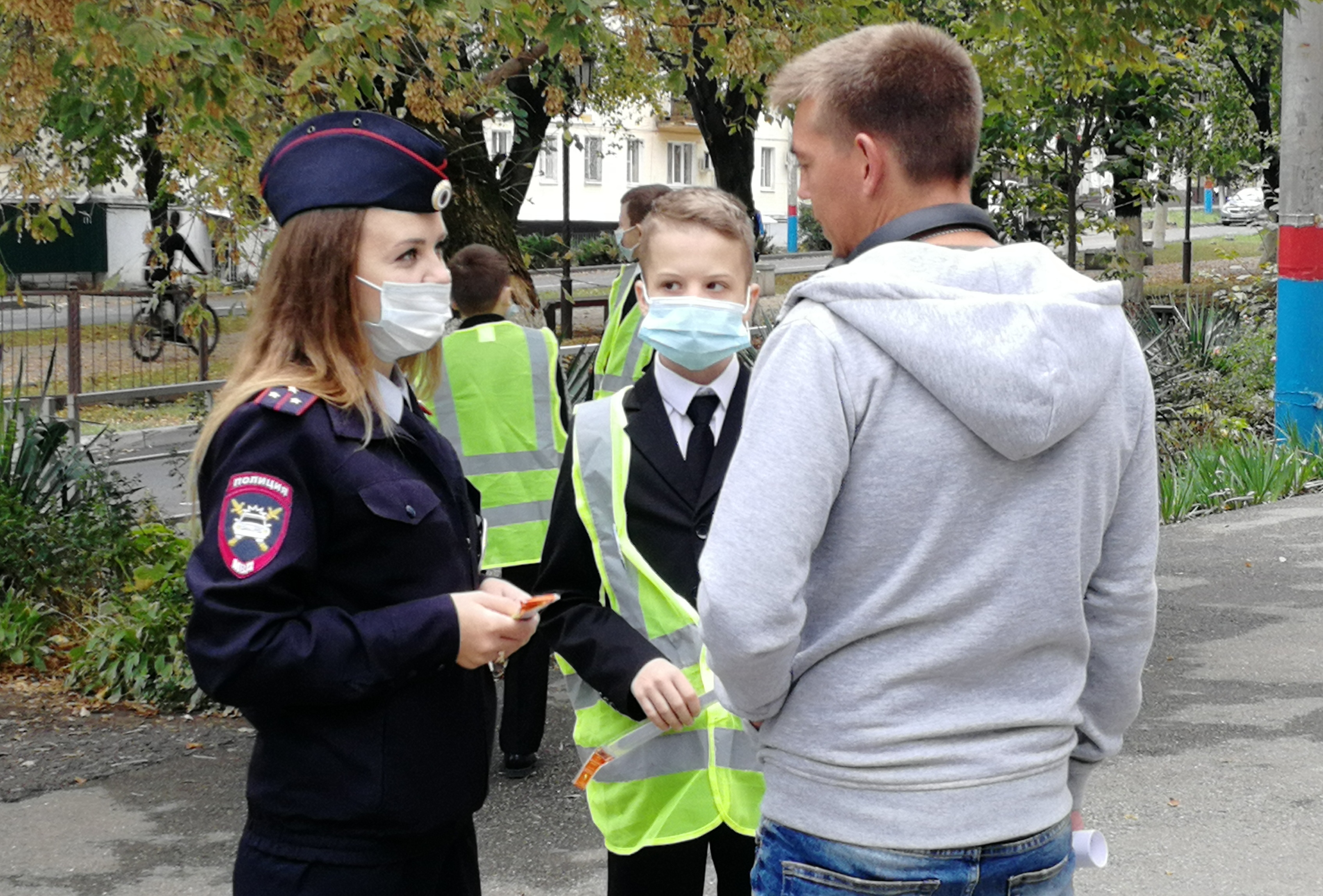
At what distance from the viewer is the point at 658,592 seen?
2.74 m

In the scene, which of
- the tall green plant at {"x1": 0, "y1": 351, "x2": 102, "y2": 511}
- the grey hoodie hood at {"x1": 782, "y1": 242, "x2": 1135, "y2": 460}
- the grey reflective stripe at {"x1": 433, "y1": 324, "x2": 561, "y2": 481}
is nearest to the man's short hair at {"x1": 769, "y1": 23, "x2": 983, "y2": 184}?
the grey hoodie hood at {"x1": 782, "y1": 242, "x2": 1135, "y2": 460}

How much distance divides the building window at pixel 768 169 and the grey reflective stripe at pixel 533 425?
5685 cm

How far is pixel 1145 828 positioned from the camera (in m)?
4.64

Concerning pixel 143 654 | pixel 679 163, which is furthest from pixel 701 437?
pixel 679 163

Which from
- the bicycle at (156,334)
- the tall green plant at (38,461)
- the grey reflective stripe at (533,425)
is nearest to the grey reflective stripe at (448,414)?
the grey reflective stripe at (533,425)

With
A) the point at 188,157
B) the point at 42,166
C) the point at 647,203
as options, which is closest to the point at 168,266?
the point at 42,166

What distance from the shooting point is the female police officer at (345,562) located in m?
2.01

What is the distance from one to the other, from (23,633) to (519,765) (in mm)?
2839

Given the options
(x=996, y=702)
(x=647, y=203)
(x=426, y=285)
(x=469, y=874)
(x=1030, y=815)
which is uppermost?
(x=647, y=203)

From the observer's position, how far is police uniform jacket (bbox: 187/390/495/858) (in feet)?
6.56

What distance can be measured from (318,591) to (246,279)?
4.79 metres

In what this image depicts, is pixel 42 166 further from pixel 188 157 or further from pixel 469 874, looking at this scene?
pixel 469 874

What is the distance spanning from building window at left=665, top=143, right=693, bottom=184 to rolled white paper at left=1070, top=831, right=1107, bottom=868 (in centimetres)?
5792

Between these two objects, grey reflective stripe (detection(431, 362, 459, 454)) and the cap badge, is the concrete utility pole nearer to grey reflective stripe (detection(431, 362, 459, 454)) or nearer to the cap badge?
grey reflective stripe (detection(431, 362, 459, 454))
